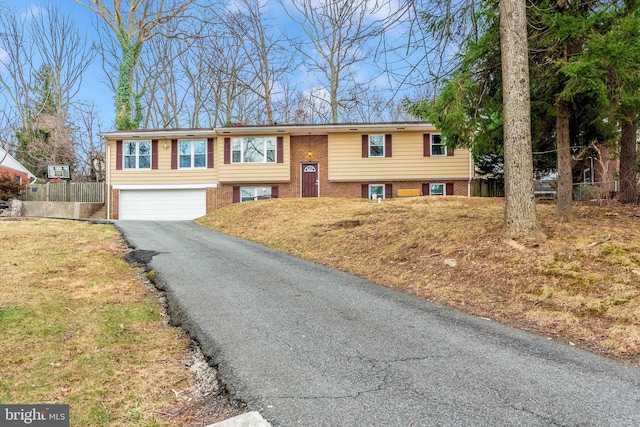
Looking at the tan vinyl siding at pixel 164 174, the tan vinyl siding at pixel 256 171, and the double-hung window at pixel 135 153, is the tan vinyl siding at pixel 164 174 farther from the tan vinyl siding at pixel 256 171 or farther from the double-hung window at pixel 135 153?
the tan vinyl siding at pixel 256 171

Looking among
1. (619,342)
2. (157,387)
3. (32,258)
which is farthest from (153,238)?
(619,342)

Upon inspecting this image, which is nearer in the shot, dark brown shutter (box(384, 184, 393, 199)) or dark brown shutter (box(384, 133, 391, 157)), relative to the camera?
dark brown shutter (box(384, 133, 391, 157))

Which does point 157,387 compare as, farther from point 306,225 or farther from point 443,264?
point 306,225

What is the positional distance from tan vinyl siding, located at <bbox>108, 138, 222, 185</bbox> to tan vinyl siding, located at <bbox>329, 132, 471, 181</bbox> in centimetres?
622

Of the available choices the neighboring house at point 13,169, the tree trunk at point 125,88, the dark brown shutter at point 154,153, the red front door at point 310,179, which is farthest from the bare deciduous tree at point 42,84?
the red front door at point 310,179

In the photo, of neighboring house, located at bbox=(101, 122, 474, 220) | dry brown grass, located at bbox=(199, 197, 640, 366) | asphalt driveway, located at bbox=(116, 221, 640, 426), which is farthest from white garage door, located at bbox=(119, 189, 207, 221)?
asphalt driveway, located at bbox=(116, 221, 640, 426)

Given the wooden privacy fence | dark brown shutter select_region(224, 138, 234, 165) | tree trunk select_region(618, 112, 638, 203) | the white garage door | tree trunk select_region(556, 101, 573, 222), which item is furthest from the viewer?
the wooden privacy fence

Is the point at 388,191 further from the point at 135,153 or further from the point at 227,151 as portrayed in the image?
the point at 135,153

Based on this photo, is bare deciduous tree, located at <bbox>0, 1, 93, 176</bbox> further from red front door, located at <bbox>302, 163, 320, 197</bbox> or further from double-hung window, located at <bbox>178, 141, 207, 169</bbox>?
red front door, located at <bbox>302, 163, 320, 197</bbox>

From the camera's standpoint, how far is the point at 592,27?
6578mm

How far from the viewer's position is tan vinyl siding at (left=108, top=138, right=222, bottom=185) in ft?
67.3

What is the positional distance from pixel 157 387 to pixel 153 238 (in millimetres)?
8775

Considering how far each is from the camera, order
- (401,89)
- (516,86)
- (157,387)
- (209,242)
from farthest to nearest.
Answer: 1. (209,242)
2. (401,89)
3. (516,86)
4. (157,387)

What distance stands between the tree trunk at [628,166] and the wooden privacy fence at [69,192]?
22370 millimetres
